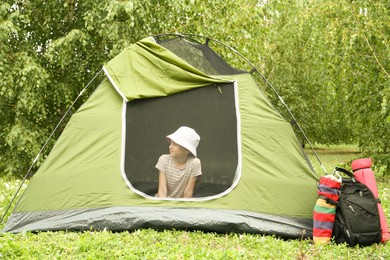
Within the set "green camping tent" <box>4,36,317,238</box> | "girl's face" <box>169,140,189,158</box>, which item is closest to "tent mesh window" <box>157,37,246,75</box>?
"green camping tent" <box>4,36,317,238</box>

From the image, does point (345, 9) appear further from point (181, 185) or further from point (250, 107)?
point (181, 185)

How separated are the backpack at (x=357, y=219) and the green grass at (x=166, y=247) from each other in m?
0.10

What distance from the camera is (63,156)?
17.9ft

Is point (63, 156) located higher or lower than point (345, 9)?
lower

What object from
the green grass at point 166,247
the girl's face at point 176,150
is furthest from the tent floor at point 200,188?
the green grass at point 166,247

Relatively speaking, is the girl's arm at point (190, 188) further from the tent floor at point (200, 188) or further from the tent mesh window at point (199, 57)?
the tent mesh window at point (199, 57)

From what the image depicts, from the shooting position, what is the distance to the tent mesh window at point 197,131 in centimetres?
568

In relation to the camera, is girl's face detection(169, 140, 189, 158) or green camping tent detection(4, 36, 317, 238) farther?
girl's face detection(169, 140, 189, 158)

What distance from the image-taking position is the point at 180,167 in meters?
5.68

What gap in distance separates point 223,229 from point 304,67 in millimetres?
15450

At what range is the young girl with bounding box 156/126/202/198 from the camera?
220 inches

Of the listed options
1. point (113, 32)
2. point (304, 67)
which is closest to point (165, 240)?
point (113, 32)

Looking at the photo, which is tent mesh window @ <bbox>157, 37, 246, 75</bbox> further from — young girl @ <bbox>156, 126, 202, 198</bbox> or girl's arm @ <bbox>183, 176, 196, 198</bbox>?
girl's arm @ <bbox>183, 176, 196, 198</bbox>

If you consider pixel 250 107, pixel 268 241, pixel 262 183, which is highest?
pixel 250 107
